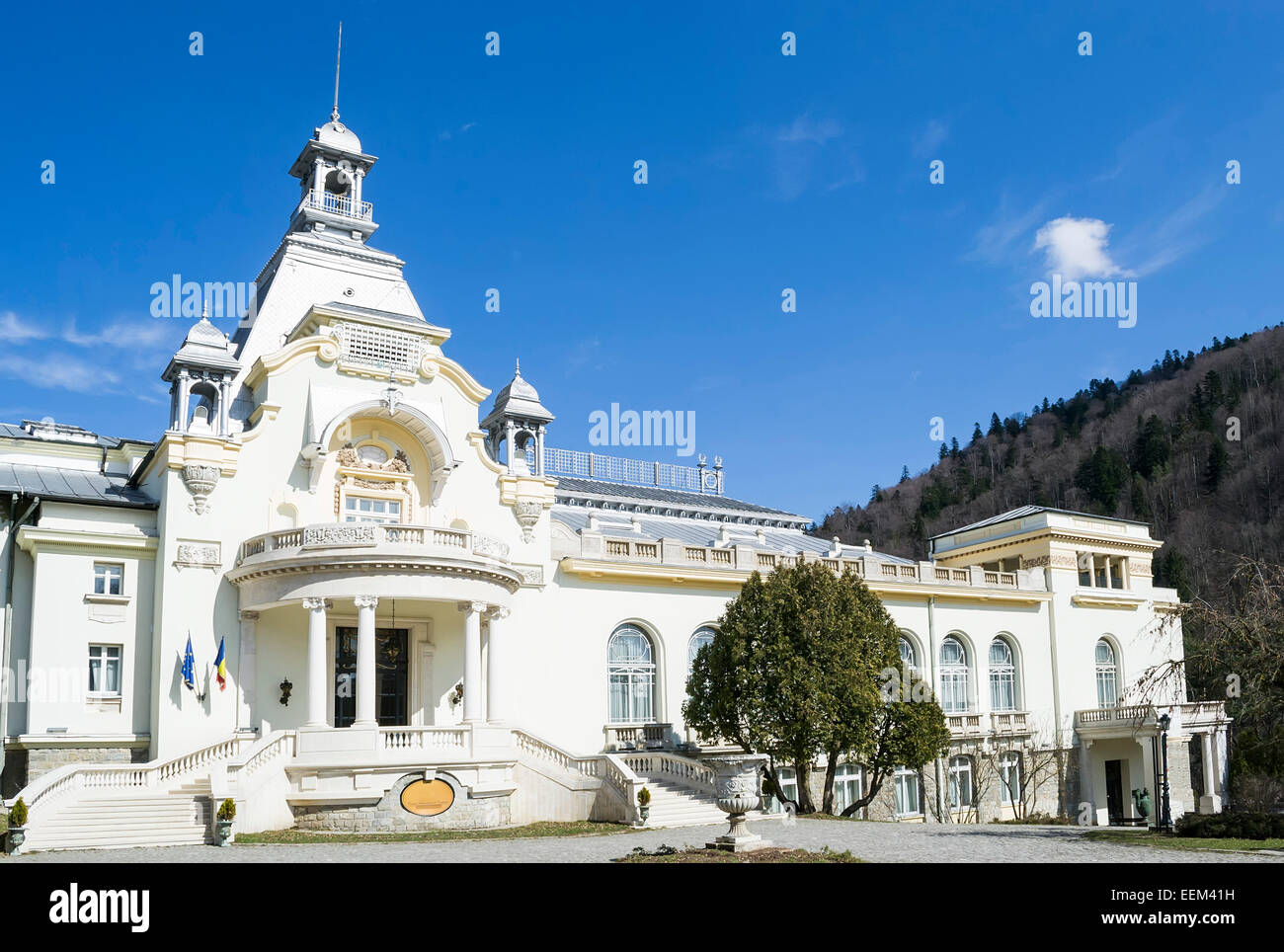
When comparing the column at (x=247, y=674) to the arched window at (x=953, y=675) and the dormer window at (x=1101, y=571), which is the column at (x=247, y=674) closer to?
the arched window at (x=953, y=675)

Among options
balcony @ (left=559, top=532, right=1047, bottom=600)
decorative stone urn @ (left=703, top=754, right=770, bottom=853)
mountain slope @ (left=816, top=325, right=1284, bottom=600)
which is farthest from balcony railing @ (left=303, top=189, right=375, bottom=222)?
mountain slope @ (left=816, top=325, right=1284, bottom=600)

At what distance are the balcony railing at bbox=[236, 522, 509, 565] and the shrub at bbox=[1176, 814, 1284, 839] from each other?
1741cm

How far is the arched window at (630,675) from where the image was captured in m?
36.4

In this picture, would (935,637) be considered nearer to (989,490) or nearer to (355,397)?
(355,397)

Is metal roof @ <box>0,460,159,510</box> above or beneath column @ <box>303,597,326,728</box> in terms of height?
above

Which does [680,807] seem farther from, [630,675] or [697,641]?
[697,641]

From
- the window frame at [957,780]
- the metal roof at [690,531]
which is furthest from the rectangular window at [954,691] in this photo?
the metal roof at [690,531]

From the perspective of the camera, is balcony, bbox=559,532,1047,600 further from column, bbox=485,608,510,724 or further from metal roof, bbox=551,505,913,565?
column, bbox=485,608,510,724

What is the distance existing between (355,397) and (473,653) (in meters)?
8.19

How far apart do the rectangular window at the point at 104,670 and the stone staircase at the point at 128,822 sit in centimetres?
477

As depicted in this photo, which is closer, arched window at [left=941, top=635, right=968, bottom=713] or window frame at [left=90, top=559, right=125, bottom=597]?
window frame at [left=90, top=559, right=125, bottom=597]

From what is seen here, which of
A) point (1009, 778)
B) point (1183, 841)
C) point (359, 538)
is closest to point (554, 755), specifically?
point (359, 538)

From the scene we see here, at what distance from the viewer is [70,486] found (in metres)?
31.5

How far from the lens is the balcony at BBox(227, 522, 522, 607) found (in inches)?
1123
